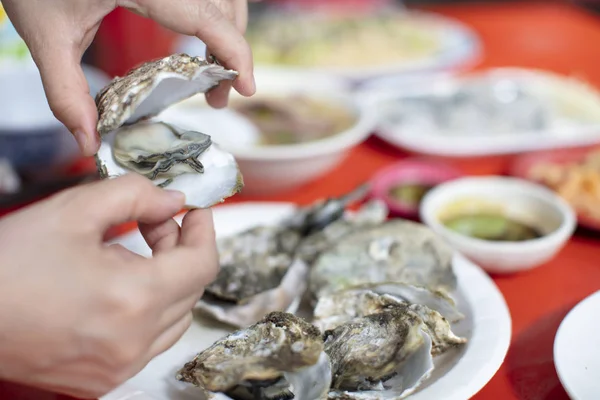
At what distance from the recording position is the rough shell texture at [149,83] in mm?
735

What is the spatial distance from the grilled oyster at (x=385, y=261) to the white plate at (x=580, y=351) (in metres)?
0.18

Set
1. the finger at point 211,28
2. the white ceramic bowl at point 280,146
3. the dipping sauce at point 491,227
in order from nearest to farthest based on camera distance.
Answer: the finger at point 211,28 < the dipping sauce at point 491,227 < the white ceramic bowl at point 280,146

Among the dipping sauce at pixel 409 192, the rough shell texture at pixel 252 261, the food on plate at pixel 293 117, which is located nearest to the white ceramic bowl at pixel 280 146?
the food on plate at pixel 293 117

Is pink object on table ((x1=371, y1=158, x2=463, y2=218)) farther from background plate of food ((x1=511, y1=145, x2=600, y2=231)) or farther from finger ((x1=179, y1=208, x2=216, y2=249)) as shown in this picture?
finger ((x1=179, y1=208, x2=216, y2=249))

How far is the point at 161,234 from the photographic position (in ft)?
2.37

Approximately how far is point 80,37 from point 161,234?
29cm

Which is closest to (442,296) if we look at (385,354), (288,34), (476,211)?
(385,354)

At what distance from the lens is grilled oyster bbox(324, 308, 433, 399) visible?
2.48ft

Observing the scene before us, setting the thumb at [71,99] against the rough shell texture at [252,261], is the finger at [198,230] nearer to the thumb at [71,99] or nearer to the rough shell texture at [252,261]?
the thumb at [71,99]

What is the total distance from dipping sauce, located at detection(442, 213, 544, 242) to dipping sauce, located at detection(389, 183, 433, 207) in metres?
0.13

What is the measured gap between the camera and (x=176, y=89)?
0.82 m

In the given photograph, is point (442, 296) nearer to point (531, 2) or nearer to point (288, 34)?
point (288, 34)

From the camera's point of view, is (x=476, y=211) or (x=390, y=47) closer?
(x=476, y=211)

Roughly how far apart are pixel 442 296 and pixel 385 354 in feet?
0.51
